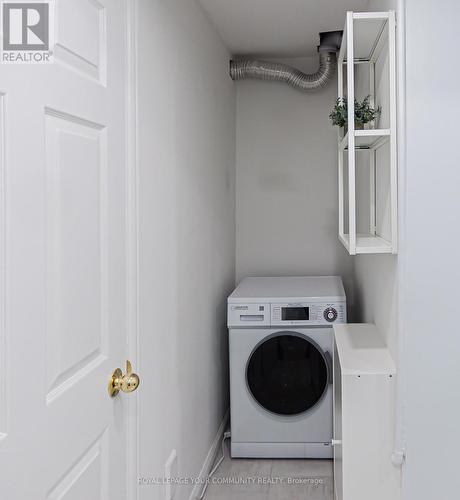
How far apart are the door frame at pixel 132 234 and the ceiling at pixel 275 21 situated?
140 cm

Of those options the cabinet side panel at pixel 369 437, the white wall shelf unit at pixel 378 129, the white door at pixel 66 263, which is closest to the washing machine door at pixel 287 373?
the white wall shelf unit at pixel 378 129

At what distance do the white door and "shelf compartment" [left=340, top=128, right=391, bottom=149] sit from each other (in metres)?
0.93

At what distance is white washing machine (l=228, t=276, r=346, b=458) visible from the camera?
335cm

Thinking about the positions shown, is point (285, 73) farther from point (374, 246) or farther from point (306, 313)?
point (374, 246)

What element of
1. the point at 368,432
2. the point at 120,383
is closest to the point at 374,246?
the point at 368,432

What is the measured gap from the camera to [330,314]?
3355mm

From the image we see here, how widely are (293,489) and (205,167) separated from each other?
69.9 inches

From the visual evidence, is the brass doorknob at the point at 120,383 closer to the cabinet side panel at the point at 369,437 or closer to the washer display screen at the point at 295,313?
the cabinet side panel at the point at 369,437

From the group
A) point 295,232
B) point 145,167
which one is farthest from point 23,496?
point 295,232

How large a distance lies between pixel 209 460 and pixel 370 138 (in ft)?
6.44

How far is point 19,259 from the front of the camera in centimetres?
117

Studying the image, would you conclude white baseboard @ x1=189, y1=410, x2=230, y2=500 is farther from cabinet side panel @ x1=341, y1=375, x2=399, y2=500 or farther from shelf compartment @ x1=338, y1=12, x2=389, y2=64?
shelf compartment @ x1=338, y1=12, x2=389, y2=64
